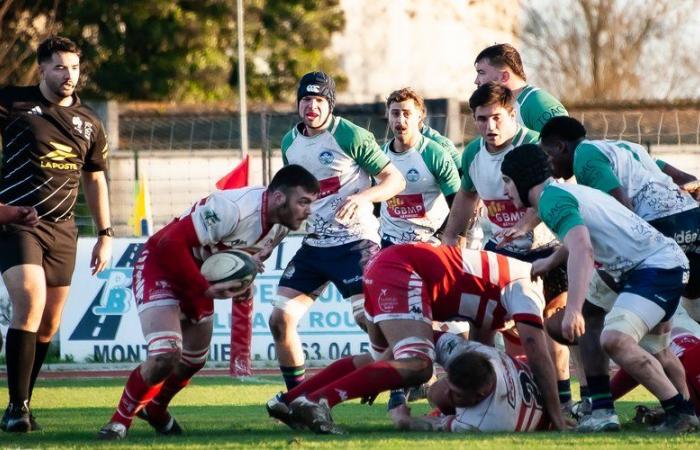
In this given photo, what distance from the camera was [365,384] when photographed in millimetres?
8281

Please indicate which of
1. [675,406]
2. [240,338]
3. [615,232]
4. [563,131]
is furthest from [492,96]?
[240,338]

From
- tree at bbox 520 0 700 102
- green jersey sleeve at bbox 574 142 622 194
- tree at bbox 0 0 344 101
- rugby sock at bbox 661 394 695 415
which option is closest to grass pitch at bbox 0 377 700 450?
rugby sock at bbox 661 394 695 415

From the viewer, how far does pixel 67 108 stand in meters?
9.70

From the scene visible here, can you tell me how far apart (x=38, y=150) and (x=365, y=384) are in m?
2.82

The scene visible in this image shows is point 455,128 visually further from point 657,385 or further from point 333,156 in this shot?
point 657,385

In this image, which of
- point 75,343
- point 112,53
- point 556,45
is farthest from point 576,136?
point 556,45

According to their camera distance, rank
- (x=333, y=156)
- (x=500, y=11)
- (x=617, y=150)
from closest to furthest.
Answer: (x=617, y=150) < (x=333, y=156) < (x=500, y=11)

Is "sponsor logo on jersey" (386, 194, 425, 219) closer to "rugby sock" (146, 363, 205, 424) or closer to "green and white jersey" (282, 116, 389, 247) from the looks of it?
"green and white jersey" (282, 116, 389, 247)

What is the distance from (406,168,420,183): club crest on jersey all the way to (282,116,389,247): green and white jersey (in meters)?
1.11

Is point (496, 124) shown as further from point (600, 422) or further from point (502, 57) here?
point (600, 422)

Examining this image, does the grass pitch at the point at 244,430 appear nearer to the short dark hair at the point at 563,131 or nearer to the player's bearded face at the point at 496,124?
the short dark hair at the point at 563,131

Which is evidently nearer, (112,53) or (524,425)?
(524,425)

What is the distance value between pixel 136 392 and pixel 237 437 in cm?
66

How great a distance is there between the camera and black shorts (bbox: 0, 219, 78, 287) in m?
9.31
